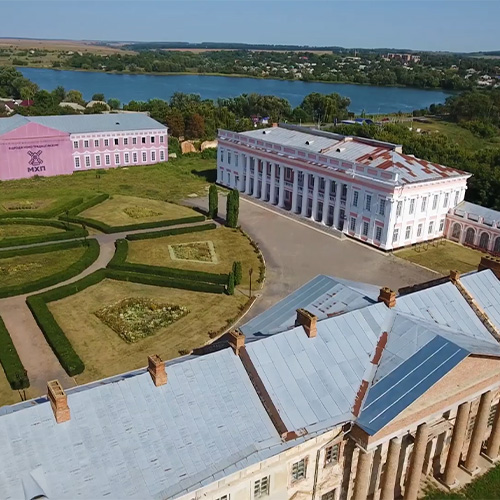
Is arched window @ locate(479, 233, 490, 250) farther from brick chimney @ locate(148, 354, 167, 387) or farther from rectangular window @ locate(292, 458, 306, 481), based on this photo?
brick chimney @ locate(148, 354, 167, 387)

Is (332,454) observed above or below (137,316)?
above

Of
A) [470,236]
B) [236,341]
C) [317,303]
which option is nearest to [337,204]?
[470,236]

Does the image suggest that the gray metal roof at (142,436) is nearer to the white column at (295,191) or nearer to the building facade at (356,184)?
the building facade at (356,184)

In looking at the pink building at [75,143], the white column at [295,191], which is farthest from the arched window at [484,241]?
the pink building at [75,143]

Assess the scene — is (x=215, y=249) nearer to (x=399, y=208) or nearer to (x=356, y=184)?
(x=356, y=184)

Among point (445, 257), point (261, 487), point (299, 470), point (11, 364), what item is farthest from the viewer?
point (445, 257)

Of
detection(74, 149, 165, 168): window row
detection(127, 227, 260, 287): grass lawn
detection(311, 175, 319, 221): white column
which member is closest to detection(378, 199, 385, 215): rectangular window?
detection(311, 175, 319, 221): white column

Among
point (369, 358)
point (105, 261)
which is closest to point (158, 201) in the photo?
point (105, 261)
